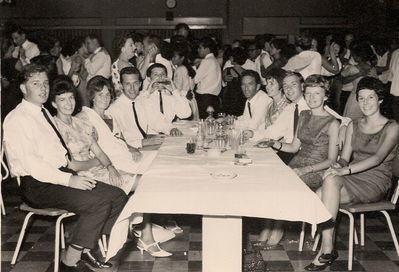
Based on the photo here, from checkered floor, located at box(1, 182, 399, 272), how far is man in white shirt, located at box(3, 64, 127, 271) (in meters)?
0.40

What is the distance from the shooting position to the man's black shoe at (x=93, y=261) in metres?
3.46

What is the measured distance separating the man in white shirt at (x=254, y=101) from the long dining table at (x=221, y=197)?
4.65ft

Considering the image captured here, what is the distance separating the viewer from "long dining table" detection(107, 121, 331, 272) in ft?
8.12

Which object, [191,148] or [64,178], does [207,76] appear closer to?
[191,148]

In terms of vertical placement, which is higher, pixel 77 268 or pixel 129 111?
pixel 129 111

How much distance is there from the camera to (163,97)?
16.8ft

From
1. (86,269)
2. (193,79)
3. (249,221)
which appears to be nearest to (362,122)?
(249,221)

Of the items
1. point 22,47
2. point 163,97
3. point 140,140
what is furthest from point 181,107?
point 22,47

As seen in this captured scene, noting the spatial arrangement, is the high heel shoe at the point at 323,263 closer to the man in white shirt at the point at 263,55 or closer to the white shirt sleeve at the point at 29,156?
the white shirt sleeve at the point at 29,156

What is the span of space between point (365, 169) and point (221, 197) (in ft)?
4.66

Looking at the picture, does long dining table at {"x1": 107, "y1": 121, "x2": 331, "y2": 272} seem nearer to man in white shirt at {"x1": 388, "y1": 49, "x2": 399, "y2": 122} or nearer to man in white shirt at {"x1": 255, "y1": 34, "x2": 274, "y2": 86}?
man in white shirt at {"x1": 388, "y1": 49, "x2": 399, "y2": 122}

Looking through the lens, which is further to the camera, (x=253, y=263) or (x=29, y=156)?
(x=253, y=263)

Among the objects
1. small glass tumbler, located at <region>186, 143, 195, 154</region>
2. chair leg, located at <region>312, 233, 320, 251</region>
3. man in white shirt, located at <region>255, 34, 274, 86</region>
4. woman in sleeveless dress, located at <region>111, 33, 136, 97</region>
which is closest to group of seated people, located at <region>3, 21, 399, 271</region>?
chair leg, located at <region>312, 233, 320, 251</region>

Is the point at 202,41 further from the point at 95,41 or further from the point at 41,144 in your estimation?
the point at 41,144
